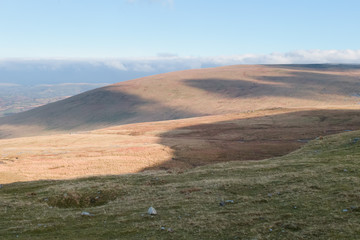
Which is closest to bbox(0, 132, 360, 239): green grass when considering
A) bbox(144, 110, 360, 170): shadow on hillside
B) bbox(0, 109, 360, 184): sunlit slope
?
bbox(0, 109, 360, 184): sunlit slope

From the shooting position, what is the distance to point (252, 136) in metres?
80.9

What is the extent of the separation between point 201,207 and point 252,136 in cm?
6235

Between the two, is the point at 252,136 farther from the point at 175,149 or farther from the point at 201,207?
the point at 201,207

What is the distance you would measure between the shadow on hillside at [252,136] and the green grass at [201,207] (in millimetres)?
24234

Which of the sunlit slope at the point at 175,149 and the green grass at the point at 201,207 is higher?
the green grass at the point at 201,207

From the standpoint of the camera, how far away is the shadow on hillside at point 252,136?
2324 inches

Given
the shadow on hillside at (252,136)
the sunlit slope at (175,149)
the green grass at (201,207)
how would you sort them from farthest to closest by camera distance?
the shadow on hillside at (252,136) < the sunlit slope at (175,149) < the green grass at (201,207)

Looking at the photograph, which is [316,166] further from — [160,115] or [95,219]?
[160,115]

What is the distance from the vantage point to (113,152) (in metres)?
65.2

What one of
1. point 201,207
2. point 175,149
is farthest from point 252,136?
point 201,207

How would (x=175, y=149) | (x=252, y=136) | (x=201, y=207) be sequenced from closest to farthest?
(x=201, y=207), (x=175, y=149), (x=252, y=136)

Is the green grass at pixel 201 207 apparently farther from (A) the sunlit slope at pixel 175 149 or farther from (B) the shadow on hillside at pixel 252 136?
(B) the shadow on hillside at pixel 252 136

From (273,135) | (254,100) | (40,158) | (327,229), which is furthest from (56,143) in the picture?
(254,100)

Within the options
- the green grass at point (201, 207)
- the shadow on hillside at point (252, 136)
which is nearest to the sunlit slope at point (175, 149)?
the shadow on hillside at point (252, 136)
